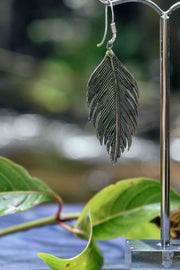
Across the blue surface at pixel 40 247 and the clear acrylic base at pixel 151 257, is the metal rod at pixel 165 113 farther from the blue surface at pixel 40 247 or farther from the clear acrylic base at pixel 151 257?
the blue surface at pixel 40 247

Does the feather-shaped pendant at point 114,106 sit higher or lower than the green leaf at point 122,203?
higher

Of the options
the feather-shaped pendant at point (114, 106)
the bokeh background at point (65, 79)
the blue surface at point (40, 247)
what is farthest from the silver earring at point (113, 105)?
the bokeh background at point (65, 79)

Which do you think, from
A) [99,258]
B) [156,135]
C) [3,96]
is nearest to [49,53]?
[3,96]

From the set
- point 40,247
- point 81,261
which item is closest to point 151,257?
point 81,261

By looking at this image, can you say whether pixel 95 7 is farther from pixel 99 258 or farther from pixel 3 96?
pixel 99 258

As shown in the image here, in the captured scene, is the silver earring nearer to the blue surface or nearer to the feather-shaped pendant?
the feather-shaped pendant

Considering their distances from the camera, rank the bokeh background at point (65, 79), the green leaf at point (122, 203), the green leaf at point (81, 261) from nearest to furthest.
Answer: the green leaf at point (81, 261) → the green leaf at point (122, 203) → the bokeh background at point (65, 79)

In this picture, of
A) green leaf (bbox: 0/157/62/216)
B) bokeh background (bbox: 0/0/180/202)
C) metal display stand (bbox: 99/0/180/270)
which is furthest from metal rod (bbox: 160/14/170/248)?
bokeh background (bbox: 0/0/180/202)

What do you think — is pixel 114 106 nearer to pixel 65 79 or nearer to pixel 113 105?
pixel 113 105
